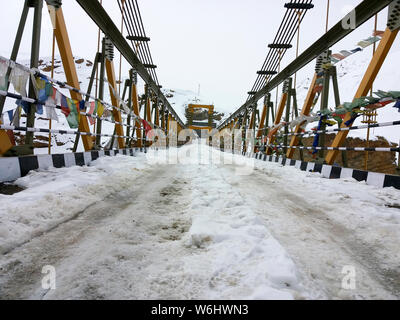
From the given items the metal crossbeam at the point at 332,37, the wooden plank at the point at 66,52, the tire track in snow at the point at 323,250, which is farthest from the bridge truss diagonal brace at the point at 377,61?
the wooden plank at the point at 66,52

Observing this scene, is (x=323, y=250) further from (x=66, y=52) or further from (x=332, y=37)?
(x=332, y=37)

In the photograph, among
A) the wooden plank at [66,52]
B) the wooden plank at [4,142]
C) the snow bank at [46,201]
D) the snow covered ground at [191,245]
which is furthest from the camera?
the wooden plank at [66,52]

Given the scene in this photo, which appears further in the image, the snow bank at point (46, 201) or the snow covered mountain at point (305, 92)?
the snow covered mountain at point (305, 92)

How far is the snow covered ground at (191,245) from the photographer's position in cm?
118

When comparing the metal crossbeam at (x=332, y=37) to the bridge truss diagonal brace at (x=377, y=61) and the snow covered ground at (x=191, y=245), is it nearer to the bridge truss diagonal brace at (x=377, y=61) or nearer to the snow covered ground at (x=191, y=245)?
the bridge truss diagonal brace at (x=377, y=61)

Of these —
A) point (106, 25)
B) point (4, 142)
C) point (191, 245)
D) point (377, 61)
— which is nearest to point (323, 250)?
point (191, 245)

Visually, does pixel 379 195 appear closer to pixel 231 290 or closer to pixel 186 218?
pixel 186 218

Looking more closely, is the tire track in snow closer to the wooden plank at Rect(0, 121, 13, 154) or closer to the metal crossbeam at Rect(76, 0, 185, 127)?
the wooden plank at Rect(0, 121, 13, 154)

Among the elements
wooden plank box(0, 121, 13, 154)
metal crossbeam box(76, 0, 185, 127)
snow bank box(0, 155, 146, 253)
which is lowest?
snow bank box(0, 155, 146, 253)

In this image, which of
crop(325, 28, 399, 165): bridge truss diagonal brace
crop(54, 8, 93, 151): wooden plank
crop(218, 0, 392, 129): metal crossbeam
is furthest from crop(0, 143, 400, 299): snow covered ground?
crop(218, 0, 392, 129): metal crossbeam

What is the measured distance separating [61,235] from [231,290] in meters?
1.30

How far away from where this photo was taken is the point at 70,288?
3.77 feet

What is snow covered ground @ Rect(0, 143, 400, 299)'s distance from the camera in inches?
46.4

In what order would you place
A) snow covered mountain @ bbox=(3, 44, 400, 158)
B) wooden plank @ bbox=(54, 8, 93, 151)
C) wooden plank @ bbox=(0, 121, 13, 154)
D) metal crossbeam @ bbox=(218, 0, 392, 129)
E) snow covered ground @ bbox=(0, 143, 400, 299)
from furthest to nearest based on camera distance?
snow covered mountain @ bbox=(3, 44, 400, 158) < metal crossbeam @ bbox=(218, 0, 392, 129) < wooden plank @ bbox=(54, 8, 93, 151) < wooden plank @ bbox=(0, 121, 13, 154) < snow covered ground @ bbox=(0, 143, 400, 299)
